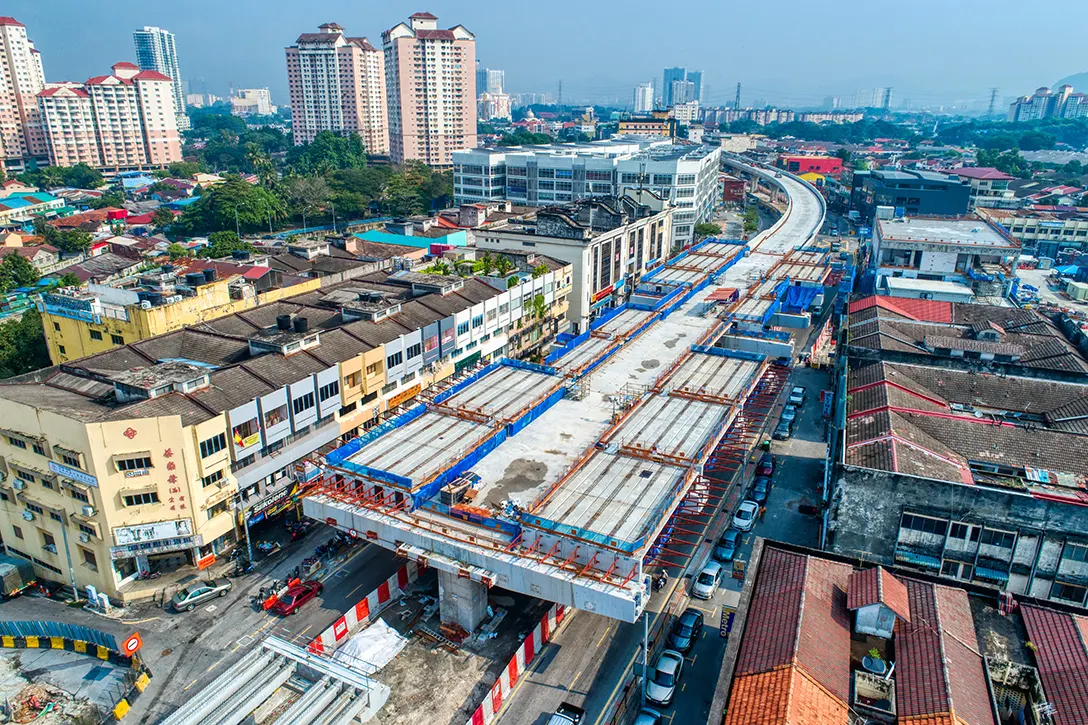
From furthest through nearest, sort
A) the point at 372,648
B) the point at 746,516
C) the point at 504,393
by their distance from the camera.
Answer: the point at 504,393 < the point at 746,516 < the point at 372,648

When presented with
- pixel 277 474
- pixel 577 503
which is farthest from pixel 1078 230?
pixel 277 474

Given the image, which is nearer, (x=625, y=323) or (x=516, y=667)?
(x=516, y=667)

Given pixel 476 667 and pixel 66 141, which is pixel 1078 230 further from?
pixel 66 141

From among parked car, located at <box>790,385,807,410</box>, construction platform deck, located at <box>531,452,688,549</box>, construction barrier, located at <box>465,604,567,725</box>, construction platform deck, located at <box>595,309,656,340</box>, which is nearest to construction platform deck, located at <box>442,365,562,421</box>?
construction platform deck, located at <box>531,452,688,549</box>

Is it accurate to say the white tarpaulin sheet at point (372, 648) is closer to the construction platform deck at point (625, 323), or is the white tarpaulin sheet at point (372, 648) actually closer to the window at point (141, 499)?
the window at point (141, 499)

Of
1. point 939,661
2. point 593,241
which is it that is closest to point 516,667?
point 939,661

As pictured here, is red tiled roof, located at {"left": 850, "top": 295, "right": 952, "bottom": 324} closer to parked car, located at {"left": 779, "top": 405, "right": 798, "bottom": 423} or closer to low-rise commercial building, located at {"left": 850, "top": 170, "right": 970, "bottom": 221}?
parked car, located at {"left": 779, "top": 405, "right": 798, "bottom": 423}

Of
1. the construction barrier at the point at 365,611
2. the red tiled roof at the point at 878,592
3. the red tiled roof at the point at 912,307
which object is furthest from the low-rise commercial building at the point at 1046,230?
the construction barrier at the point at 365,611

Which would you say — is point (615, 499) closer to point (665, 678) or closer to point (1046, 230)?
point (665, 678)
